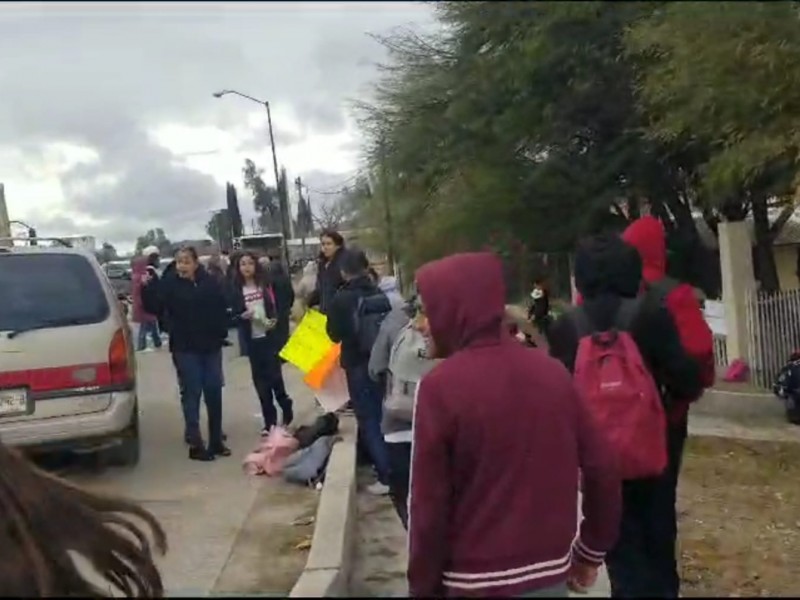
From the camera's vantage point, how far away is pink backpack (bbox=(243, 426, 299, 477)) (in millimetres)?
7145

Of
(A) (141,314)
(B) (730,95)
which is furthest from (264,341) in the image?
(B) (730,95)

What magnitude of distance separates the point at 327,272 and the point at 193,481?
2.11 m

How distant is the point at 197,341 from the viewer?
768 centimetres

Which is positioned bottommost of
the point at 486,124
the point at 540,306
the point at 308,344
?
the point at 308,344

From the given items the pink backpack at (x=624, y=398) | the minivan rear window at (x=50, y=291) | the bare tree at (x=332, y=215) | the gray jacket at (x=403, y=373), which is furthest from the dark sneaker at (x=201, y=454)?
the bare tree at (x=332, y=215)

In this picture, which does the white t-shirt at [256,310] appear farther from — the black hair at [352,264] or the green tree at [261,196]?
the green tree at [261,196]

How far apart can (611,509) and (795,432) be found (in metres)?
8.04

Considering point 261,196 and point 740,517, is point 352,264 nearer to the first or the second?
point 261,196

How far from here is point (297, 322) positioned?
7.88 metres

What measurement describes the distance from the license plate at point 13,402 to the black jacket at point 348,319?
180cm

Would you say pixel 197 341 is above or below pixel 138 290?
below

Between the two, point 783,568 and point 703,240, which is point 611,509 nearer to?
point 703,240

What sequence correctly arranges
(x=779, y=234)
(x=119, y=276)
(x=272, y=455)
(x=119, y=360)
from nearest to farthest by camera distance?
(x=119, y=360), (x=119, y=276), (x=272, y=455), (x=779, y=234)

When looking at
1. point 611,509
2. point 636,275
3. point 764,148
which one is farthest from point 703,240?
point 611,509
